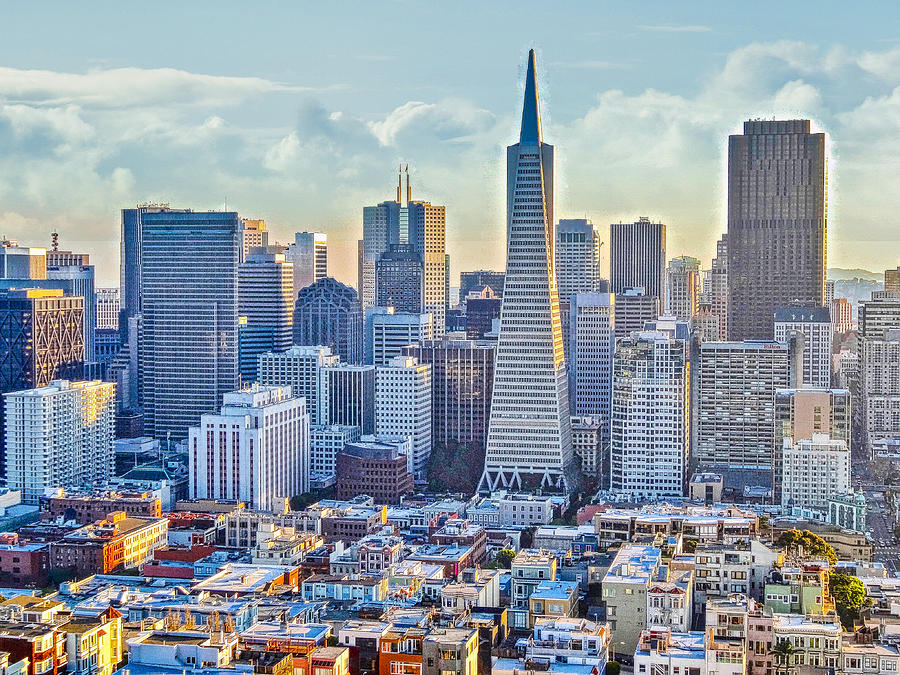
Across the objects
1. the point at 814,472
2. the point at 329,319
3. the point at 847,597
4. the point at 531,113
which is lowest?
the point at 847,597

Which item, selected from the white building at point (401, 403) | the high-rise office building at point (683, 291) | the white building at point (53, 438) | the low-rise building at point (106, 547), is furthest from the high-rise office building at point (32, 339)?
the high-rise office building at point (683, 291)

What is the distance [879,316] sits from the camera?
66.5 m

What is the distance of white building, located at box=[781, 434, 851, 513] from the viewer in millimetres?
43250

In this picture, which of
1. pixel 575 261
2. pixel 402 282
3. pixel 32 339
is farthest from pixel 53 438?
pixel 575 261

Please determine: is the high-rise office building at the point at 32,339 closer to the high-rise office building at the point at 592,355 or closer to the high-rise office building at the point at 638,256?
the high-rise office building at the point at 592,355

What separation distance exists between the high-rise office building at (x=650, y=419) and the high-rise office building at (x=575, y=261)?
28261 mm

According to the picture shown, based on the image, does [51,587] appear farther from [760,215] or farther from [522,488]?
[760,215]

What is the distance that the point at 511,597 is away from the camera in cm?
2952

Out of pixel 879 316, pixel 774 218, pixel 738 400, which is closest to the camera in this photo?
pixel 738 400

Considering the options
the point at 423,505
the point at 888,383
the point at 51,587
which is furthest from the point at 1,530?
the point at 888,383

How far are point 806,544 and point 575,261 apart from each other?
4497cm

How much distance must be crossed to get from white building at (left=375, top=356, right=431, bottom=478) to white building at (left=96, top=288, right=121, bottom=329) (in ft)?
168

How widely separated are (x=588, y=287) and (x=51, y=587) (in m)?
47.0

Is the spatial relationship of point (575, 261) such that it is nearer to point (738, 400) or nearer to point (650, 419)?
point (738, 400)
